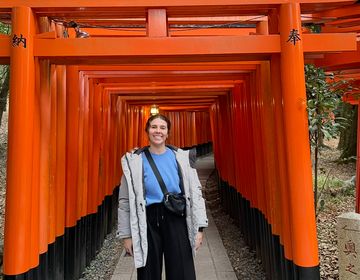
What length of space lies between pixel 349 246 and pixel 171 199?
1.88 metres

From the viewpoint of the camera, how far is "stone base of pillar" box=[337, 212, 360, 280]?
10.1 ft

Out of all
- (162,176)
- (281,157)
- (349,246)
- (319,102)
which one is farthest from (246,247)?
(162,176)

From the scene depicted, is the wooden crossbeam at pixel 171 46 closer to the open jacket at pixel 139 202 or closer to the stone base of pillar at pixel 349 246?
the open jacket at pixel 139 202

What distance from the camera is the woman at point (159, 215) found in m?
2.56

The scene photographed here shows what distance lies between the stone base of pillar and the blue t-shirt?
1742mm

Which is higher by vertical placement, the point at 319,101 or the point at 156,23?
the point at 156,23

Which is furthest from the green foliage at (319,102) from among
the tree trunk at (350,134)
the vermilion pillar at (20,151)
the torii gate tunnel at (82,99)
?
the tree trunk at (350,134)

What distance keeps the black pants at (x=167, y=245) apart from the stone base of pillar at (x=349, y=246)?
5.23 ft

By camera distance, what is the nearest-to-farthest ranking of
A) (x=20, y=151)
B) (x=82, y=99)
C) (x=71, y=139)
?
(x=20, y=151) < (x=71, y=139) < (x=82, y=99)

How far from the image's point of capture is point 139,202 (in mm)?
2529

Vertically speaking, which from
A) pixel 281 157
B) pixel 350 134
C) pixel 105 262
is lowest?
pixel 105 262

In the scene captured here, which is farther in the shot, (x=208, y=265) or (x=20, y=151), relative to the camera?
(x=208, y=265)

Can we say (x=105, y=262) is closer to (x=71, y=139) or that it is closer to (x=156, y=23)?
(x=71, y=139)

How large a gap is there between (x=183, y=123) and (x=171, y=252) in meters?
14.8
